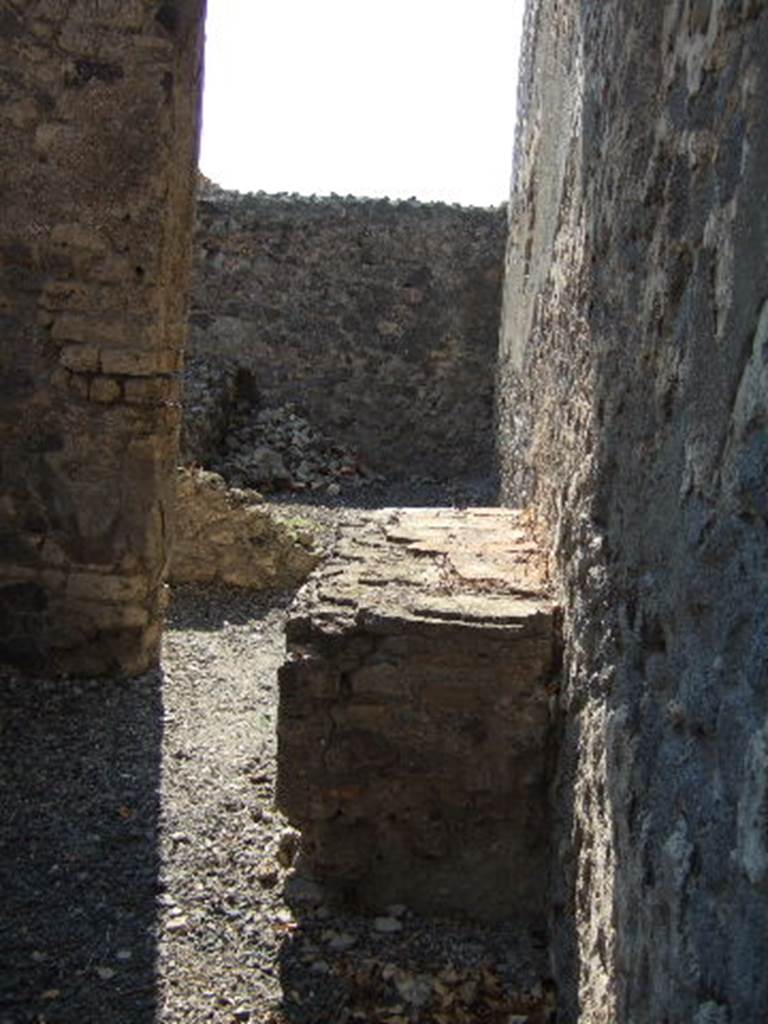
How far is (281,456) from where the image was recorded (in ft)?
34.1

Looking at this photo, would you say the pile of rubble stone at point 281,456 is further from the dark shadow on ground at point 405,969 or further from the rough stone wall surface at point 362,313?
the dark shadow on ground at point 405,969

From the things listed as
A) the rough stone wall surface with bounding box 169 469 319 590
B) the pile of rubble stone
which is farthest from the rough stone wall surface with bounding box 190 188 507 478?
the rough stone wall surface with bounding box 169 469 319 590

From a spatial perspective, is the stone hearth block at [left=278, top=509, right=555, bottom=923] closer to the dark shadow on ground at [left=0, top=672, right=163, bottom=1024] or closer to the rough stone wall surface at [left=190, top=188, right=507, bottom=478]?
the dark shadow on ground at [left=0, top=672, right=163, bottom=1024]

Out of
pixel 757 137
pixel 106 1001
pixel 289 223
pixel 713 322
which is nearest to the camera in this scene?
pixel 757 137

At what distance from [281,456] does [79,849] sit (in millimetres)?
7306

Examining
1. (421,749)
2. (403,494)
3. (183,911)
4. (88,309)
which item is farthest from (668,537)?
(403,494)

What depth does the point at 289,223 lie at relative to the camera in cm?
1116

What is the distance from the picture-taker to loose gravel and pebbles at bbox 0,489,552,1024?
2551mm

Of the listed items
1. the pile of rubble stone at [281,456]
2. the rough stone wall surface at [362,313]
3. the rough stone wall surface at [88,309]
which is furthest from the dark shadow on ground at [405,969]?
the rough stone wall surface at [362,313]

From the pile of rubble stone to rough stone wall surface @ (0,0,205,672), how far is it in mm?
5200

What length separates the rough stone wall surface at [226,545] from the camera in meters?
6.43

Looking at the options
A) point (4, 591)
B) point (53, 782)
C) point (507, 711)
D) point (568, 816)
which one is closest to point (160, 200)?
point (4, 591)

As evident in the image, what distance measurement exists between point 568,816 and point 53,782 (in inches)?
72.1

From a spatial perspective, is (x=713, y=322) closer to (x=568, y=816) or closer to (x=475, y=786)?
(x=568, y=816)
